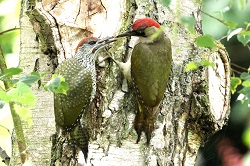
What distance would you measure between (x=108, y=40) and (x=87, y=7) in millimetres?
253

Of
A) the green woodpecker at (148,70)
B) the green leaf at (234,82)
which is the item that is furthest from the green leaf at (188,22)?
the green leaf at (234,82)

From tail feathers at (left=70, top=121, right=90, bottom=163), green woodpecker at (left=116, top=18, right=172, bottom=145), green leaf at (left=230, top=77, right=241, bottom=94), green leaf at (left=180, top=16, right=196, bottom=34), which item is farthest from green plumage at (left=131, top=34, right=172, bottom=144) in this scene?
green leaf at (left=180, top=16, right=196, bottom=34)

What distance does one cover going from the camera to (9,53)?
4996 mm

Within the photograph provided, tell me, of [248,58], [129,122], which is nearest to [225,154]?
[248,58]

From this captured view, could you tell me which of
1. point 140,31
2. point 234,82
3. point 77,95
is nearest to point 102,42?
point 140,31

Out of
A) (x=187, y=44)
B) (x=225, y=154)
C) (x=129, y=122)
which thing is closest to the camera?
(x=129, y=122)

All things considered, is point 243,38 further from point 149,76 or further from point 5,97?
point 5,97

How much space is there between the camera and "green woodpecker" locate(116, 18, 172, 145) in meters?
3.56

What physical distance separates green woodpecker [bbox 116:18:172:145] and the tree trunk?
5cm

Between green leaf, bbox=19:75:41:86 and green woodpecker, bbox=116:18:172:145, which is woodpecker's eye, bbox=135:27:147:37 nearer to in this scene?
green woodpecker, bbox=116:18:172:145

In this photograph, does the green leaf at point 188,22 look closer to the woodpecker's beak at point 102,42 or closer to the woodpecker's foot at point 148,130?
the woodpecker's foot at point 148,130

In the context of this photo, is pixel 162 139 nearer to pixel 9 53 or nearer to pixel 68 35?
pixel 68 35

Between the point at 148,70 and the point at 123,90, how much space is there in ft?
0.68

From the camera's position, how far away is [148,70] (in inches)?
147
